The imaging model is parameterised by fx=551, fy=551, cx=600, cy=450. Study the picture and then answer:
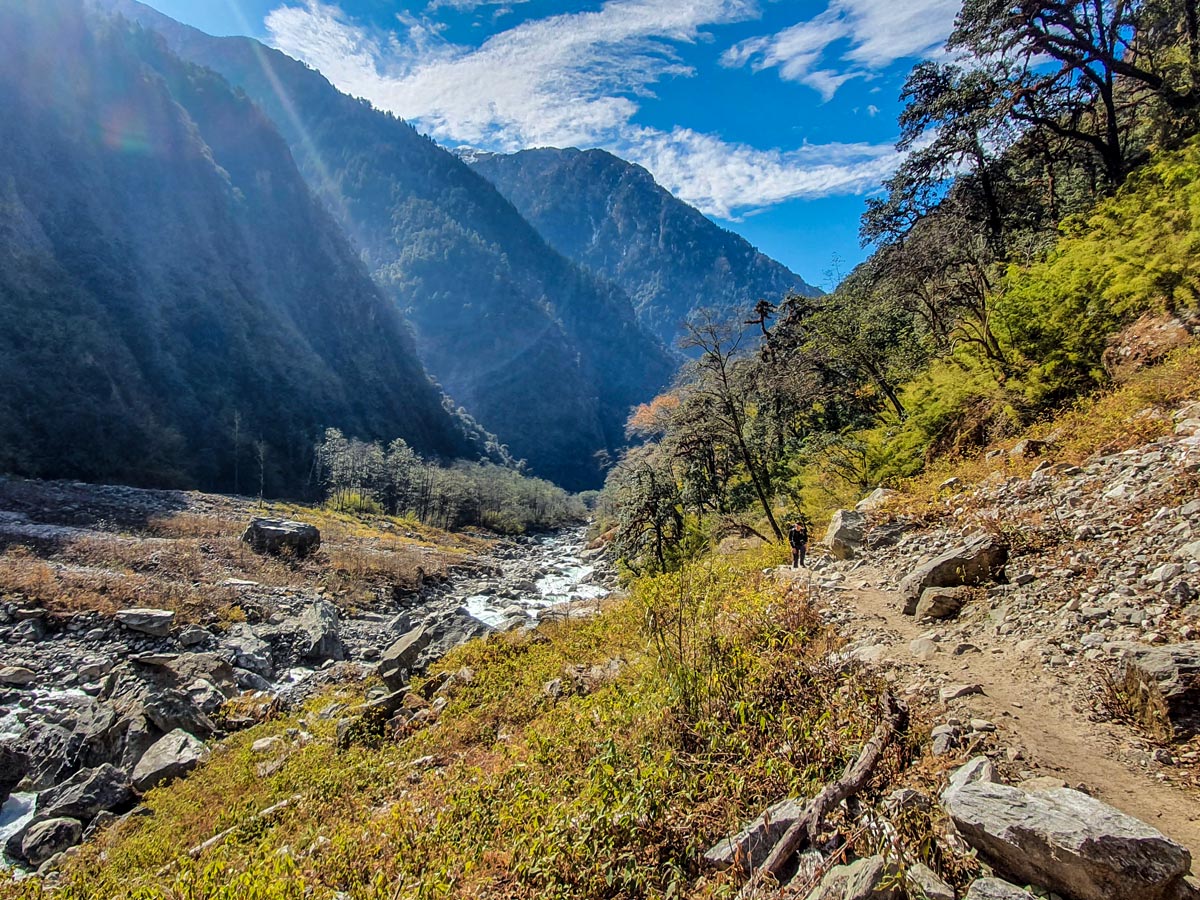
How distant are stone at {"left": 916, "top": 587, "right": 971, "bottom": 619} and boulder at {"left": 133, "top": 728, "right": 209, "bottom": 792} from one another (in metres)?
10.8

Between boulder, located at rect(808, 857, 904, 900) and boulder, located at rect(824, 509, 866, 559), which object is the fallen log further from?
boulder, located at rect(824, 509, 866, 559)

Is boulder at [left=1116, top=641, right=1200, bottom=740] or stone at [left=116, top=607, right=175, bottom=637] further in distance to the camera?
stone at [left=116, top=607, right=175, bottom=637]

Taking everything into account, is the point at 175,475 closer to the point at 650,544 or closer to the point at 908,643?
the point at 650,544

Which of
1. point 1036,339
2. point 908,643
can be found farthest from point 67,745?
point 1036,339

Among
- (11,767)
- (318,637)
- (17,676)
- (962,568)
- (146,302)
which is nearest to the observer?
(962,568)

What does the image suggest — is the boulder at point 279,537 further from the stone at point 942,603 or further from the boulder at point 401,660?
the stone at point 942,603

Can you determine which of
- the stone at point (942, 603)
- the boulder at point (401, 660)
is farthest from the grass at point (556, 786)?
the boulder at point (401, 660)

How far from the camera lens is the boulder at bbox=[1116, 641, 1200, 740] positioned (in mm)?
3574

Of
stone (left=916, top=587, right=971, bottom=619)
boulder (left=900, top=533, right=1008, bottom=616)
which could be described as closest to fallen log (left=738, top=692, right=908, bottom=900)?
stone (left=916, top=587, right=971, bottom=619)

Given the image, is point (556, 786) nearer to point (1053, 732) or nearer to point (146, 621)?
point (1053, 732)

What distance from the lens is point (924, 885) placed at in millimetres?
2906

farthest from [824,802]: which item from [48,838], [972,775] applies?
[48,838]

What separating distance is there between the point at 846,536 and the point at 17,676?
18633 millimetres

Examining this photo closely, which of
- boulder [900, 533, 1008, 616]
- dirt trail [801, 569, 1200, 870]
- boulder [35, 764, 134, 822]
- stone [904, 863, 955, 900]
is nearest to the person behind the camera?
stone [904, 863, 955, 900]
